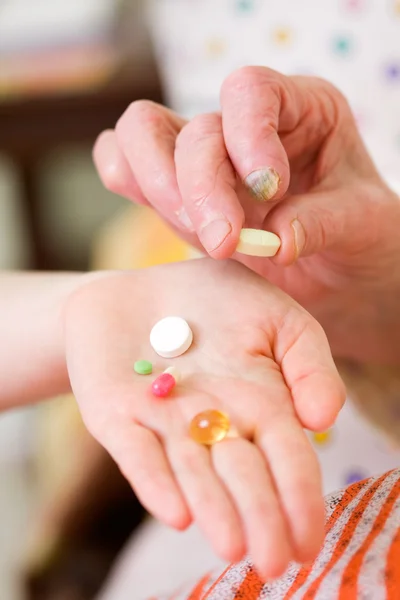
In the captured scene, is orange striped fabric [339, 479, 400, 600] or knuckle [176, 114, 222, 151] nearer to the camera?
orange striped fabric [339, 479, 400, 600]

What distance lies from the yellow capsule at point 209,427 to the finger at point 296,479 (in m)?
0.02

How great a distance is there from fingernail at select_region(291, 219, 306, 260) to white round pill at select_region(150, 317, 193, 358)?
10 cm

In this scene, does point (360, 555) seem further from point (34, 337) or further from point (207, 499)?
point (34, 337)

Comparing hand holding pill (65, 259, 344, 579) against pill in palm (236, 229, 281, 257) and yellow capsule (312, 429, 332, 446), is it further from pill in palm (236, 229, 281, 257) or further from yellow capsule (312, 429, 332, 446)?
yellow capsule (312, 429, 332, 446)

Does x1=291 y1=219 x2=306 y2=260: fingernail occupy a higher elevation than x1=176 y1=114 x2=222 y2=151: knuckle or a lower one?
lower

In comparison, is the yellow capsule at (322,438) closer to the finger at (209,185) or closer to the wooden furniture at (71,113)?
the finger at (209,185)

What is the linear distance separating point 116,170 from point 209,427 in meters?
0.27

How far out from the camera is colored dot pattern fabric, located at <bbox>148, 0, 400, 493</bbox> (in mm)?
923

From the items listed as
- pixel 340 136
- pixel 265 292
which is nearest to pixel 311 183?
pixel 340 136

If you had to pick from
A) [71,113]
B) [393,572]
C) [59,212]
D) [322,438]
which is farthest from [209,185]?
[59,212]

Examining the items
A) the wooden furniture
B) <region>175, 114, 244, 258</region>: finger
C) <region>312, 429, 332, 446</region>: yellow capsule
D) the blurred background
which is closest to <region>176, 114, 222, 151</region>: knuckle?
<region>175, 114, 244, 258</region>: finger

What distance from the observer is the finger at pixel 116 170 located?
55 centimetres

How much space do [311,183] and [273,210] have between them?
4.3 inches

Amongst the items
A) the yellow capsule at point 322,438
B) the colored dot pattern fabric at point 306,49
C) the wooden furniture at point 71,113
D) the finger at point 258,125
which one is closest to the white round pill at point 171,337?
the finger at point 258,125
